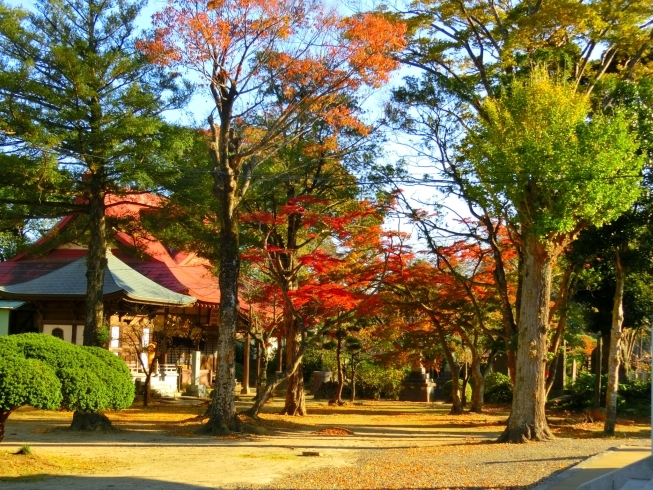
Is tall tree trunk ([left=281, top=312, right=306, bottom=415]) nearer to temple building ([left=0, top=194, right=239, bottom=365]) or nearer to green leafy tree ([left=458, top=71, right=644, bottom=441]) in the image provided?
temple building ([left=0, top=194, right=239, bottom=365])

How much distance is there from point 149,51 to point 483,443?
470 inches

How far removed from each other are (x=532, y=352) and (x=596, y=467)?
4882mm

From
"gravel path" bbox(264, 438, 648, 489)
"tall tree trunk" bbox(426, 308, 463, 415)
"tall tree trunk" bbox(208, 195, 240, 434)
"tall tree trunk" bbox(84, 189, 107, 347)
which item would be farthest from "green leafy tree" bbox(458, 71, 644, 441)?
"tall tree trunk" bbox(84, 189, 107, 347)

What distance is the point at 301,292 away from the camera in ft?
71.1

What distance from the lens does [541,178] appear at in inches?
596

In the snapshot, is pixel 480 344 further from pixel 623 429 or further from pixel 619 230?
pixel 619 230

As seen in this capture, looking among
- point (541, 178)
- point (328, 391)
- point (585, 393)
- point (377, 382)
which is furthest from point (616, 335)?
point (328, 391)

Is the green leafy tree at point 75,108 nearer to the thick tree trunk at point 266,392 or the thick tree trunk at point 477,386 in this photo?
the thick tree trunk at point 266,392

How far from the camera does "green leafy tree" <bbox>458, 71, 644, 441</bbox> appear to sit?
583 inches

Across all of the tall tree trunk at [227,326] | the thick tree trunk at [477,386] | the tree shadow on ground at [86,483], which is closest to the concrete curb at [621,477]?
the tree shadow on ground at [86,483]

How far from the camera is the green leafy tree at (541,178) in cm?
1480

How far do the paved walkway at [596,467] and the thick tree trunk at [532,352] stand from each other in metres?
2.33

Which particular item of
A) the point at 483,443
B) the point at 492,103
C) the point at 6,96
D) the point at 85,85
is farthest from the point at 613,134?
the point at 6,96

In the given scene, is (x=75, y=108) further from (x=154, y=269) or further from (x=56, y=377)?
(x=154, y=269)
